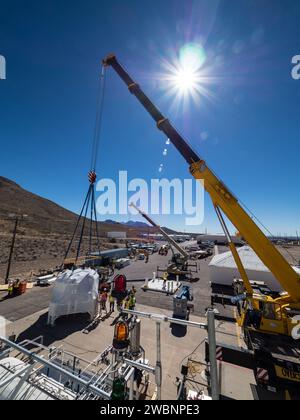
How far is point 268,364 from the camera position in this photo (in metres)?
7.80

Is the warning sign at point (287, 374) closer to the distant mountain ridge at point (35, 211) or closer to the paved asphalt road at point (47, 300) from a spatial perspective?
the paved asphalt road at point (47, 300)

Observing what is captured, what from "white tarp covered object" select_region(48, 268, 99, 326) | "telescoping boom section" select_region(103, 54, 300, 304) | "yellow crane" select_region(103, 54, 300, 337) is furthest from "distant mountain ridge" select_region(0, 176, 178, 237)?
"yellow crane" select_region(103, 54, 300, 337)

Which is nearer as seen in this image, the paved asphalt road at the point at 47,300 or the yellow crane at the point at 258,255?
the yellow crane at the point at 258,255

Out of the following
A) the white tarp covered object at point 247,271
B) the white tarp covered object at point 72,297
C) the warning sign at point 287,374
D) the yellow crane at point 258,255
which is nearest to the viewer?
the warning sign at point 287,374

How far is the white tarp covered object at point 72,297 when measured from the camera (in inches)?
535

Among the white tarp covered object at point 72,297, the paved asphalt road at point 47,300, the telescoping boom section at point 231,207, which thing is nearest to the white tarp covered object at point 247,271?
the paved asphalt road at point 47,300

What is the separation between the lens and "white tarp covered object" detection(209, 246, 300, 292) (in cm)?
2116

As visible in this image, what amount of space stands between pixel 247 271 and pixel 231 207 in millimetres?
14029

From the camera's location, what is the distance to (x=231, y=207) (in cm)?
1107

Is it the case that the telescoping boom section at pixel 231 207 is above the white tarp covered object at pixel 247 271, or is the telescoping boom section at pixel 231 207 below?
above

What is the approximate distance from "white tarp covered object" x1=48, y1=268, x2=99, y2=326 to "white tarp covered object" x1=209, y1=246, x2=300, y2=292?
15.2 metres

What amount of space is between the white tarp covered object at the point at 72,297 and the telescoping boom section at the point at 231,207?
10466 millimetres

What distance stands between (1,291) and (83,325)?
461 inches
